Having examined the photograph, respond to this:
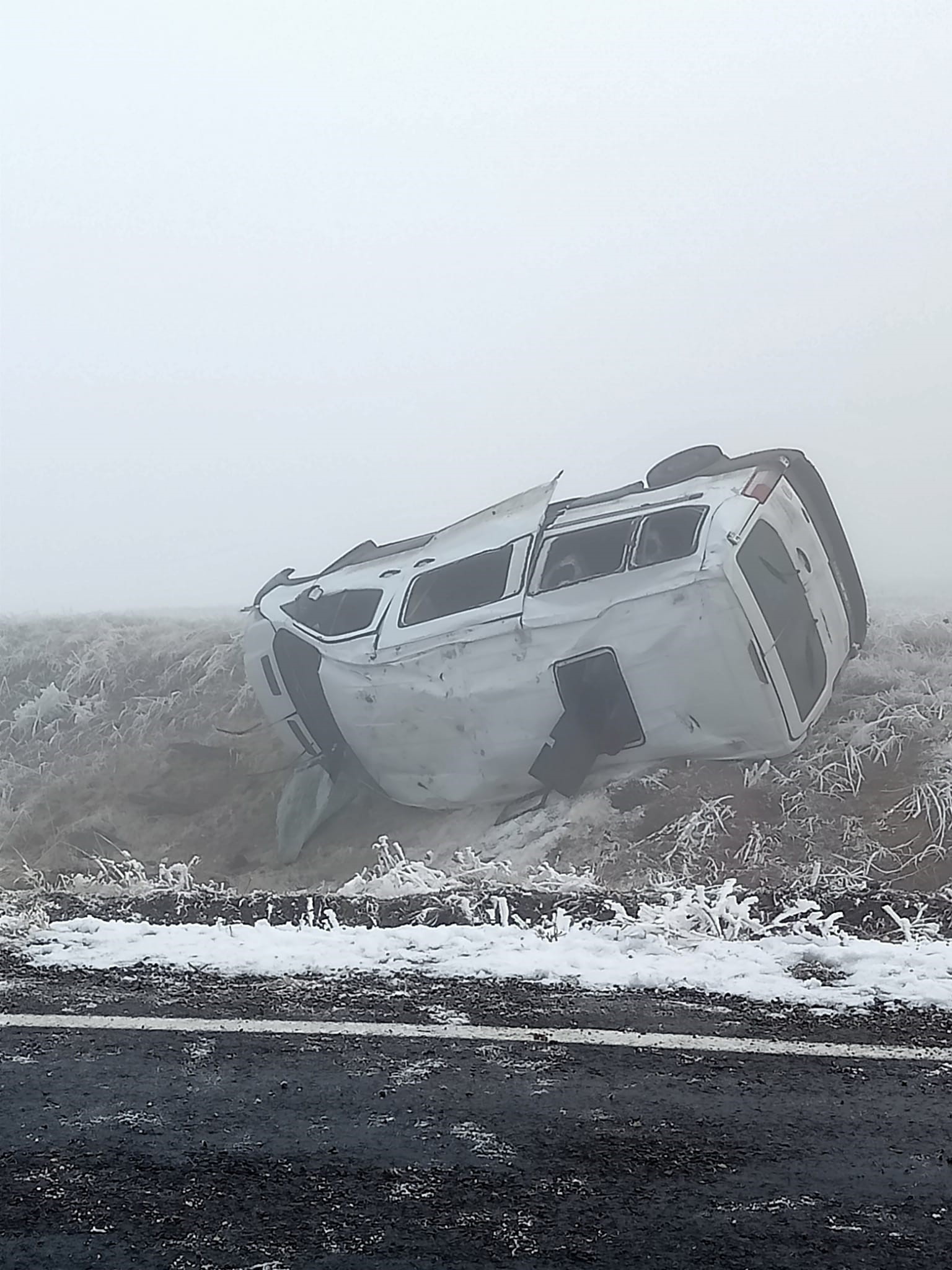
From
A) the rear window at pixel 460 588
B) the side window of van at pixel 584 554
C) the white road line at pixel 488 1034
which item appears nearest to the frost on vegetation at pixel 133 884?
the white road line at pixel 488 1034

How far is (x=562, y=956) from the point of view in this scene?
5.02 metres

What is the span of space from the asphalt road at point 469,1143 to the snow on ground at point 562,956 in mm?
332

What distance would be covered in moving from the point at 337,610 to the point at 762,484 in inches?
163

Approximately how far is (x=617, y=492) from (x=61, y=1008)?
7079 millimetres

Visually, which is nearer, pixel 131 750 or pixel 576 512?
pixel 576 512

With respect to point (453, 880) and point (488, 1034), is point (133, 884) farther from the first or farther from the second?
point (488, 1034)

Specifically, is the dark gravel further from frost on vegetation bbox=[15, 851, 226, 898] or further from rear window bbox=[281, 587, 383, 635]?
rear window bbox=[281, 587, 383, 635]

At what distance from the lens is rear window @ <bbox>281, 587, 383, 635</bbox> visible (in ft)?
34.2

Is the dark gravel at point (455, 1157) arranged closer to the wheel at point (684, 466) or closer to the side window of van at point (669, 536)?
the side window of van at point (669, 536)

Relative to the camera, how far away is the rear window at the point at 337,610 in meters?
10.4

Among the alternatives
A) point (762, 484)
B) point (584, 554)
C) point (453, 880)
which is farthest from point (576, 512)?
point (453, 880)

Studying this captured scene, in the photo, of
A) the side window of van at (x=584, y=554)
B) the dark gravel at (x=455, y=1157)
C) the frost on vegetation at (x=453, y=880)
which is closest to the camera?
the dark gravel at (x=455, y=1157)

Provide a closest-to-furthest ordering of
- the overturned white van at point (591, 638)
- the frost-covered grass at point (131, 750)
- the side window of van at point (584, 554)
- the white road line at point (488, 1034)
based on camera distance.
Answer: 1. the white road line at point (488, 1034)
2. the overturned white van at point (591, 638)
3. the side window of van at point (584, 554)
4. the frost-covered grass at point (131, 750)

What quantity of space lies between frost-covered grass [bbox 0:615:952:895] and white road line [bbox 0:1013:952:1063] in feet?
9.20
